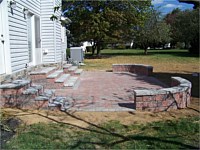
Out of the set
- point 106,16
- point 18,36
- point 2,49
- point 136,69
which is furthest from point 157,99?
point 106,16

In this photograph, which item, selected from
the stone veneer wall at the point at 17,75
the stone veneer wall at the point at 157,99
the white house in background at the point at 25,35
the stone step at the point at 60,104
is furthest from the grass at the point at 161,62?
the stone step at the point at 60,104

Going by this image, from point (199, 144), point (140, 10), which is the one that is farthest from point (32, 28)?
point (140, 10)

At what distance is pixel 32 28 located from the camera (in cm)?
948

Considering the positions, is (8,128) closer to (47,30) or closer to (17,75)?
(17,75)

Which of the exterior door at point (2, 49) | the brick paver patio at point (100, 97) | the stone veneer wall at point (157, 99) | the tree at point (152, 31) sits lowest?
the brick paver patio at point (100, 97)

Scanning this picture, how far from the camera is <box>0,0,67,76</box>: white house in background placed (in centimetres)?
649

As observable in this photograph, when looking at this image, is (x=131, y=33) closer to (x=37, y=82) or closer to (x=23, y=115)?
(x=37, y=82)

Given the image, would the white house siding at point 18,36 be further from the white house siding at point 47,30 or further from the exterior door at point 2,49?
the white house siding at point 47,30

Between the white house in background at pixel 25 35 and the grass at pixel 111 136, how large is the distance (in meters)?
3.31

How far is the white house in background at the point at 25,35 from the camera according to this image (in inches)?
256

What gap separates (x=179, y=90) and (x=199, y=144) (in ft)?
6.94

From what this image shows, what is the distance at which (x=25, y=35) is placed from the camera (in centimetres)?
823

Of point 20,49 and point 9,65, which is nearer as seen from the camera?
point 9,65

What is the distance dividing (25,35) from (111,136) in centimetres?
580
